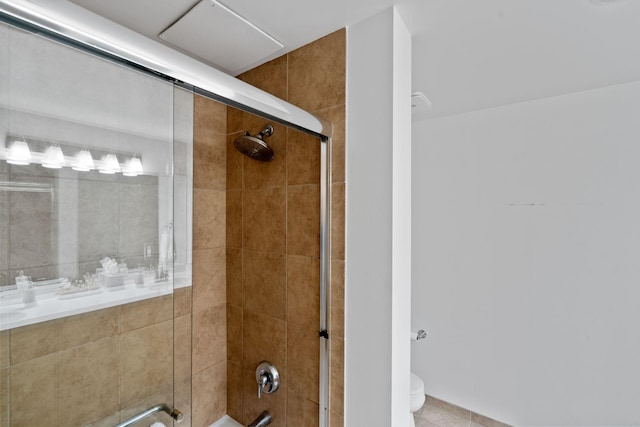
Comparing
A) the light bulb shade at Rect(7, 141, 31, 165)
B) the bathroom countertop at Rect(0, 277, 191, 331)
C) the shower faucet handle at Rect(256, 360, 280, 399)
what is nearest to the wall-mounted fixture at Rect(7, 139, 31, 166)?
the light bulb shade at Rect(7, 141, 31, 165)

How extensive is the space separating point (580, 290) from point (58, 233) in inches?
92.5

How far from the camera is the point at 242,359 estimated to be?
1.51 metres

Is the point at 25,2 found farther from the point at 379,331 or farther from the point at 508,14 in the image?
the point at 508,14

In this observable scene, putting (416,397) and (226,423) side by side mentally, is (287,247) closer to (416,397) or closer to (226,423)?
(226,423)

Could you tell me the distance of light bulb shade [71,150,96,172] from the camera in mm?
672

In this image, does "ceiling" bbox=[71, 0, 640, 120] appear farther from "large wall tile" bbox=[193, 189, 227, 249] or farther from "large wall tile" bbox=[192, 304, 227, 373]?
"large wall tile" bbox=[192, 304, 227, 373]

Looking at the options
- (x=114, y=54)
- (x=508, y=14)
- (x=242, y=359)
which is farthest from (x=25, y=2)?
(x=242, y=359)

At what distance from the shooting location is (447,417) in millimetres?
1974

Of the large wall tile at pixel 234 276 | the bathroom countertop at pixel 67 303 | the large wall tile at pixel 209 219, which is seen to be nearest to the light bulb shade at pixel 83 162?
the bathroom countertop at pixel 67 303

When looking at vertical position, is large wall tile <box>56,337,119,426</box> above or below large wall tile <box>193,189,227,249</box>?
below

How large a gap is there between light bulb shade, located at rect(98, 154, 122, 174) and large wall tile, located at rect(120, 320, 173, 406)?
44cm

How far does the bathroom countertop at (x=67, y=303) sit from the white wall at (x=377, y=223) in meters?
0.66

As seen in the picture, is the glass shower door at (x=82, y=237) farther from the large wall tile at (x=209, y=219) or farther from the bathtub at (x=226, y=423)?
the bathtub at (x=226, y=423)

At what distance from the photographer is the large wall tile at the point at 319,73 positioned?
1123 mm
